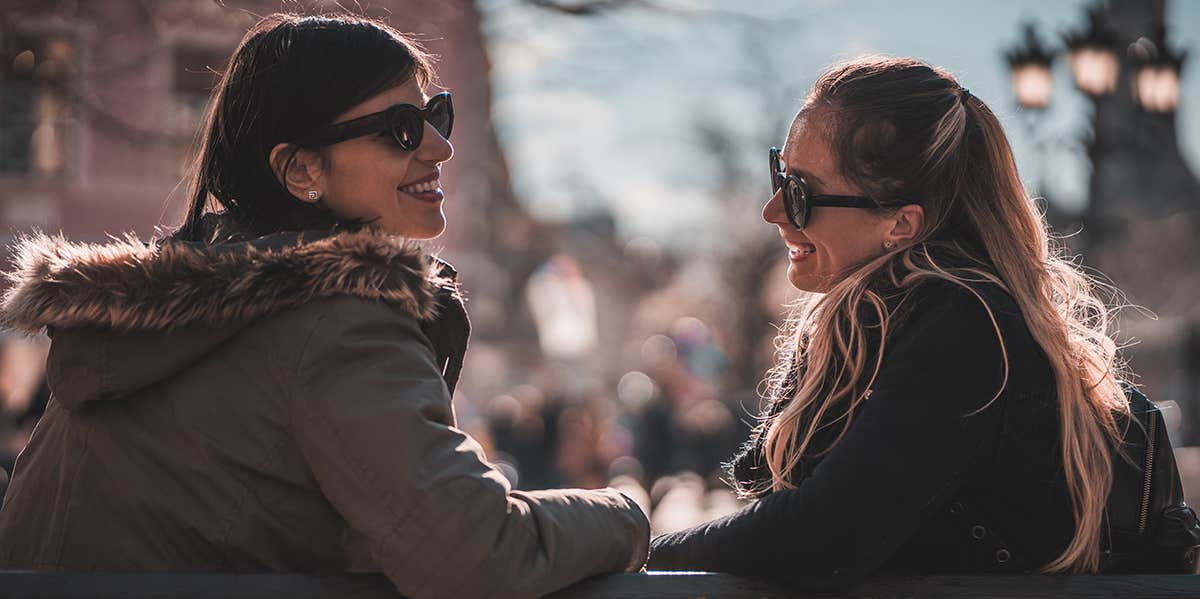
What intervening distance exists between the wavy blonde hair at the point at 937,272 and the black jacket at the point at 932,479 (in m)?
0.04

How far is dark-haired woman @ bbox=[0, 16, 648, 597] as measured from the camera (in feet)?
5.74

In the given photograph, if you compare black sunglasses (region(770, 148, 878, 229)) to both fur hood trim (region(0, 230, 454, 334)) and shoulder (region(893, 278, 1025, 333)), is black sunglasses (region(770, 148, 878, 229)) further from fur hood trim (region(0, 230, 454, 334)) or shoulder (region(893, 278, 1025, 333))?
fur hood trim (region(0, 230, 454, 334))

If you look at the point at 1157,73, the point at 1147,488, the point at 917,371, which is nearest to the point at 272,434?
the point at 917,371

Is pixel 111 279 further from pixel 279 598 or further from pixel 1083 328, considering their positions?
pixel 1083 328

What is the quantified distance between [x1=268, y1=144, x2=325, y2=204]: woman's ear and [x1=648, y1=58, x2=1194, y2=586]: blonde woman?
2.99 feet

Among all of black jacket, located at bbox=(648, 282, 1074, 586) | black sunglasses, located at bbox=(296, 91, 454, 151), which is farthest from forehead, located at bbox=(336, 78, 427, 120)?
black jacket, located at bbox=(648, 282, 1074, 586)

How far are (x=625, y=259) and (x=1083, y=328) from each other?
58.1m

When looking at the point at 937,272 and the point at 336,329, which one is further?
the point at 937,272

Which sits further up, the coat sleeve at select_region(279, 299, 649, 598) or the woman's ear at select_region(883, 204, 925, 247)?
the woman's ear at select_region(883, 204, 925, 247)

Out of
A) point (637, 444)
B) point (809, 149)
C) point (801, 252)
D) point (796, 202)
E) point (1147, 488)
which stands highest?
point (809, 149)

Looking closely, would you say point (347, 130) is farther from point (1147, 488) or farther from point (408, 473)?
point (1147, 488)

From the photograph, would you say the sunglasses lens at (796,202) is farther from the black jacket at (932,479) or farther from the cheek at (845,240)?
the black jacket at (932,479)

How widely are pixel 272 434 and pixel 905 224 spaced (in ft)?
4.36

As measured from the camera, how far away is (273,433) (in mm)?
1839
